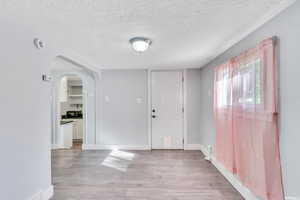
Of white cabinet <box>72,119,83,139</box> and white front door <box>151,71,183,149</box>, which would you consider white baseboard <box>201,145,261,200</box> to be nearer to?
white front door <box>151,71,183,149</box>

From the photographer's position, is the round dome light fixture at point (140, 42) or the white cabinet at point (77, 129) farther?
the white cabinet at point (77, 129)

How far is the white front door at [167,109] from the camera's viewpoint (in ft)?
14.2

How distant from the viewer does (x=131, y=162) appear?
3439mm

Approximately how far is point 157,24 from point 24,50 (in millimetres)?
1438

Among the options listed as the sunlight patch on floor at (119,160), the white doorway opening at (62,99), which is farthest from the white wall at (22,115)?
the white doorway opening at (62,99)

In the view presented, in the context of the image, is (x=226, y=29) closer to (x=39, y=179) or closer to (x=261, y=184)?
(x=261, y=184)

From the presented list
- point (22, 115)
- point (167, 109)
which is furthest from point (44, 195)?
point (167, 109)

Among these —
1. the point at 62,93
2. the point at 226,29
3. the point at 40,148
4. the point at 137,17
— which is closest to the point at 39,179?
the point at 40,148

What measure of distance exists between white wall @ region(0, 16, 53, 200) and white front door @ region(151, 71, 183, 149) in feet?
8.65

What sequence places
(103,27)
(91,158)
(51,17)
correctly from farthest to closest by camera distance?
(91,158), (103,27), (51,17)

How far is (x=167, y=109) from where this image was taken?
4348 mm

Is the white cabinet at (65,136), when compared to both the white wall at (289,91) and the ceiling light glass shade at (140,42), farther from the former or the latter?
the white wall at (289,91)

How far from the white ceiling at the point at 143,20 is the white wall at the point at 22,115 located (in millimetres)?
233

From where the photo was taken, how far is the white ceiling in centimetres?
143
